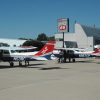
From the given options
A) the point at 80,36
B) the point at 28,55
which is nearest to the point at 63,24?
the point at 80,36

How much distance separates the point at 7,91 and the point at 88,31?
9301 centimetres

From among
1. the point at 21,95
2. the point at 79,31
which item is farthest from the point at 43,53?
the point at 79,31

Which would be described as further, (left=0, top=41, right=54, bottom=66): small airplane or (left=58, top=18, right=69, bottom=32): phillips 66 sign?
(left=58, top=18, right=69, bottom=32): phillips 66 sign

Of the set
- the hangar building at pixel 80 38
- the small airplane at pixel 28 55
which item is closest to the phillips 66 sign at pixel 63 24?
the hangar building at pixel 80 38

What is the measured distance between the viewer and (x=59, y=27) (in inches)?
2773

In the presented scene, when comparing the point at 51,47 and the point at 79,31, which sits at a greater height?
the point at 79,31

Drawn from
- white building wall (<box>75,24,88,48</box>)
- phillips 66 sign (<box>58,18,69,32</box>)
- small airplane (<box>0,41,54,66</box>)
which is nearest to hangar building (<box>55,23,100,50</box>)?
white building wall (<box>75,24,88,48</box>)

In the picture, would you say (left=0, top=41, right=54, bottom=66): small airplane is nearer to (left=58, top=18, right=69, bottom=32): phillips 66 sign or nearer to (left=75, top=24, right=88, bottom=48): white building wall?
(left=58, top=18, right=69, bottom=32): phillips 66 sign

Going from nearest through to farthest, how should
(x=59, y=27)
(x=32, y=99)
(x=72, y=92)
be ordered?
(x=32, y=99), (x=72, y=92), (x=59, y=27)

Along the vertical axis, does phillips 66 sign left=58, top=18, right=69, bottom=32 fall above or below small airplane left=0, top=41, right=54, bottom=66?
above

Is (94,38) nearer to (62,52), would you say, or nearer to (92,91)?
(62,52)

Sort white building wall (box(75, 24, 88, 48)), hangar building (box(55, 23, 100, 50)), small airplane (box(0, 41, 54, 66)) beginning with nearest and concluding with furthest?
small airplane (box(0, 41, 54, 66)), hangar building (box(55, 23, 100, 50)), white building wall (box(75, 24, 88, 48))

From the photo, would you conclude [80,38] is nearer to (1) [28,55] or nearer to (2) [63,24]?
(2) [63,24]

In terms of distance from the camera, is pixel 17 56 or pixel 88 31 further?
pixel 88 31
